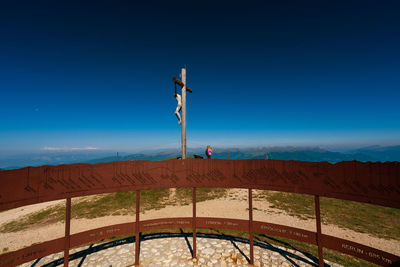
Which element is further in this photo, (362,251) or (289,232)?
(289,232)

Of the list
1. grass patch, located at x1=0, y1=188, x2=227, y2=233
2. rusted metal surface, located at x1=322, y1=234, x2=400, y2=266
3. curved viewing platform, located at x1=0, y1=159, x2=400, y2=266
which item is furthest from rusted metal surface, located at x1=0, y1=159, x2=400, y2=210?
grass patch, located at x1=0, y1=188, x2=227, y2=233

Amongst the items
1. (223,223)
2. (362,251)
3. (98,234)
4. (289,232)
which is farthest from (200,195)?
(362,251)

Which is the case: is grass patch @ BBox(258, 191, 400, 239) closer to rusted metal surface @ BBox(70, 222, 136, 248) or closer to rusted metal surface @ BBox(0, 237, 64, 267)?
rusted metal surface @ BBox(70, 222, 136, 248)

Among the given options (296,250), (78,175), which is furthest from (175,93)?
(296,250)

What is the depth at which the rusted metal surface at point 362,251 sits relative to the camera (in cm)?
466

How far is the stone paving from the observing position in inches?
256

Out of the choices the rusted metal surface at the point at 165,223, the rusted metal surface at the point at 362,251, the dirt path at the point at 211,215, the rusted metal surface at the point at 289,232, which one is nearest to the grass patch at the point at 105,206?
the dirt path at the point at 211,215

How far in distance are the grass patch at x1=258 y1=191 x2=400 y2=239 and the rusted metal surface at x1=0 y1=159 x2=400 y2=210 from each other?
26.0 ft

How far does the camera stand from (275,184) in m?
6.22

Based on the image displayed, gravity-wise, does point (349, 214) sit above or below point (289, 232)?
below

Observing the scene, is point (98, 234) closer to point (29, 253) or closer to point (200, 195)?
point (29, 253)

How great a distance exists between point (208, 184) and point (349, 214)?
12400 millimetres

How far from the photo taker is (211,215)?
11867 millimetres

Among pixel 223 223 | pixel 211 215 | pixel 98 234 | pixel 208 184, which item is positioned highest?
pixel 208 184
